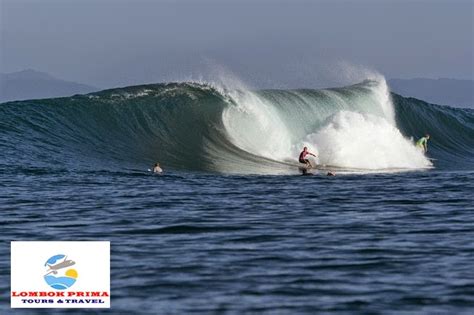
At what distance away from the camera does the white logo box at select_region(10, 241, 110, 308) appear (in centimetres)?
1100

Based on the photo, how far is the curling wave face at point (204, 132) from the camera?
1240 inches

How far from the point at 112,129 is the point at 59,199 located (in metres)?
15.2

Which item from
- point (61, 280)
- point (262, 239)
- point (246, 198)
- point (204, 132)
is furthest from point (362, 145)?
point (61, 280)

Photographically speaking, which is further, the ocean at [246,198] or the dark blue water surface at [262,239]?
the ocean at [246,198]

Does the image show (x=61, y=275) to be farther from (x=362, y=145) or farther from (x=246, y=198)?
(x=362, y=145)

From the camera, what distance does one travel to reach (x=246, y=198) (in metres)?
20.8

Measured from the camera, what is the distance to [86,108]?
36.7 m

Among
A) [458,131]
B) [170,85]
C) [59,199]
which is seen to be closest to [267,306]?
[59,199]

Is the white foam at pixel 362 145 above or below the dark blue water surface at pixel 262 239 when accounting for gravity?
above

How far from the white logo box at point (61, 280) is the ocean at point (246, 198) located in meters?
0.20

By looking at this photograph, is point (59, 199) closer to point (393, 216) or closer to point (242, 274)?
point (393, 216)

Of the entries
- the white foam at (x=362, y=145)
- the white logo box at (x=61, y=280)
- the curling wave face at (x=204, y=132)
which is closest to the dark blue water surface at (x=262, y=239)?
the white logo box at (x=61, y=280)

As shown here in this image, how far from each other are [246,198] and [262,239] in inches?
234

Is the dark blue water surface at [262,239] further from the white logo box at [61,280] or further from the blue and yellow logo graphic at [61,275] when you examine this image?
the blue and yellow logo graphic at [61,275]
